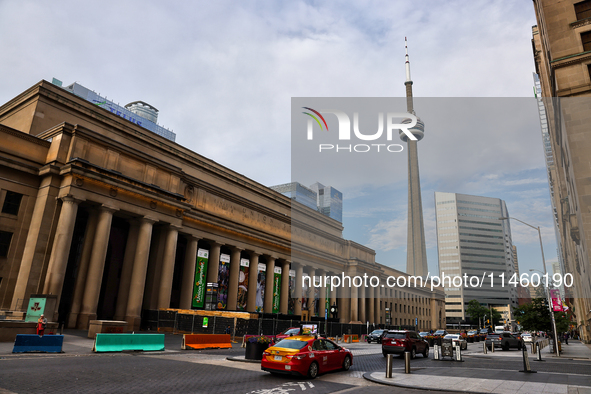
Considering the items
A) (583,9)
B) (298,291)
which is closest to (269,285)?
(298,291)

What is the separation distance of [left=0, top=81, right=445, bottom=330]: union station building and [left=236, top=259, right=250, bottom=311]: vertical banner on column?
5.6 inches

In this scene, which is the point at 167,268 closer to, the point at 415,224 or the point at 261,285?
the point at 261,285

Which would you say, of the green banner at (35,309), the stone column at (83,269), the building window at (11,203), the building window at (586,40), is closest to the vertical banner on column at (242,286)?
the stone column at (83,269)

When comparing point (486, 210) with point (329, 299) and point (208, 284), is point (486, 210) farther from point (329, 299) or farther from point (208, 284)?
point (208, 284)

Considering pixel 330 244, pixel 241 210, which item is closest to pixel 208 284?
pixel 241 210

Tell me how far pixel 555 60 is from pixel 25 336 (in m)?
41.1

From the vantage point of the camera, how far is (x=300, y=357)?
14.4 metres

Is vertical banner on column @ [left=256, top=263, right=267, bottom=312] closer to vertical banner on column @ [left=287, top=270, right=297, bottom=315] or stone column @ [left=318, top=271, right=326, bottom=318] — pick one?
vertical banner on column @ [left=287, top=270, right=297, bottom=315]

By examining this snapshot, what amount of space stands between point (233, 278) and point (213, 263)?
4.31m

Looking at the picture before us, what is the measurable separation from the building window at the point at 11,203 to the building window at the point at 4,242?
177cm

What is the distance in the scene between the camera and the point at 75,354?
1825 cm

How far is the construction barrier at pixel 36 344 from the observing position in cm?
1750

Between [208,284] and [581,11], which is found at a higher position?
[581,11]

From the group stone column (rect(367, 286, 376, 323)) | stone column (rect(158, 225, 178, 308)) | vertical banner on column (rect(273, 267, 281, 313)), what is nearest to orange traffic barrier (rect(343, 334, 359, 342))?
vertical banner on column (rect(273, 267, 281, 313))
